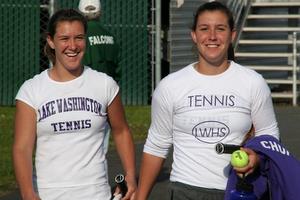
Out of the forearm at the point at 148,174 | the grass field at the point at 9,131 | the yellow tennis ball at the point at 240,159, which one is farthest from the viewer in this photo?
the grass field at the point at 9,131

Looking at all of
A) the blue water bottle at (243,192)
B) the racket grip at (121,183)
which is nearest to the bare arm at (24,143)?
the racket grip at (121,183)

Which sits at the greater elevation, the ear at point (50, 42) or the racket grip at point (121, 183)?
the ear at point (50, 42)

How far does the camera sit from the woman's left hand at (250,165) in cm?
378

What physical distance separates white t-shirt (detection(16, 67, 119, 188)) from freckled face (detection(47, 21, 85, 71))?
0.10 metres

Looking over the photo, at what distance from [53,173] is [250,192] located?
126 centimetres

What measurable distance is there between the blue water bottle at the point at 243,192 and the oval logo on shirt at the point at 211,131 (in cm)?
63

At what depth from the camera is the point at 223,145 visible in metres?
4.06

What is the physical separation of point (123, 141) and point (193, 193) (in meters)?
0.60

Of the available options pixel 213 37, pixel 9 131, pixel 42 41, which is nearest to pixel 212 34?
pixel 213 37

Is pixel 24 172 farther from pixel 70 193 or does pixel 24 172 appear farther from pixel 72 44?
pixel 72 44

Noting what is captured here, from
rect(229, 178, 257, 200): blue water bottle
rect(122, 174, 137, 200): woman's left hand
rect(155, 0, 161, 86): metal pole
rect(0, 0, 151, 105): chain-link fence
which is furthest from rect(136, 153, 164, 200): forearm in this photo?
rect(0, 0, 151, 105): chain-link fence

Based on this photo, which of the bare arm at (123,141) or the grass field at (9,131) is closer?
the bare arm at (123,141)

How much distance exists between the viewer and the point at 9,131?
13508 millimetres

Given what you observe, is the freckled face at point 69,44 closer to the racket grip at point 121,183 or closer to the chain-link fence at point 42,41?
the racket grip at point 121,183
